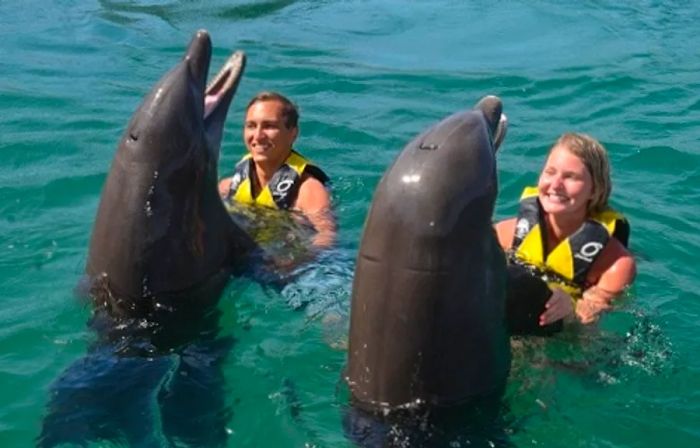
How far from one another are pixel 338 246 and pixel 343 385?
2.97m

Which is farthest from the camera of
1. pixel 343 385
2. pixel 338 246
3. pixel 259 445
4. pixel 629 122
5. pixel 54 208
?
pixel 629 122

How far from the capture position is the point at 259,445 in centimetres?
607

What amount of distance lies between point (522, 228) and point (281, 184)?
248 cm

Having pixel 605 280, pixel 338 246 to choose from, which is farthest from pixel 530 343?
pixel 338 246

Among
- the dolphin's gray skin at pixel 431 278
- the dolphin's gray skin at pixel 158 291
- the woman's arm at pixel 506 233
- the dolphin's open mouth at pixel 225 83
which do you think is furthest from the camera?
the dolphin's open mouth at pixel 225 83

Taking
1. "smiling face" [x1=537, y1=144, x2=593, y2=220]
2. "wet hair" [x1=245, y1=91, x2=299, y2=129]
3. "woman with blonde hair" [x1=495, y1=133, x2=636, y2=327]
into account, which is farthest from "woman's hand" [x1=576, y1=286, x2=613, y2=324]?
"wet hair" [x1=245, y1=91, x2=299, y2=129]

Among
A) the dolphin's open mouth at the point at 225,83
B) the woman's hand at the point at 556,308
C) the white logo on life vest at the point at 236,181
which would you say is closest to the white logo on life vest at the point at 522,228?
the woman's hand at the point at 556,308

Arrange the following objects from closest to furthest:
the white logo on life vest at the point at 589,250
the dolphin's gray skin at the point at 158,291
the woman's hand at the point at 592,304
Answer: the dolphin's gray skin at the point at 158,291
the woman's hand at the point at 592,304
the white logo on life vest at the point at 589,250

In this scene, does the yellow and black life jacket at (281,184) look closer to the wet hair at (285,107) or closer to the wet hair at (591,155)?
the wet hair at (285,107)

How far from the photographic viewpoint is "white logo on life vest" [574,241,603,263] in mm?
6875

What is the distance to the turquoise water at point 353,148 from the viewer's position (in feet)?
21.0

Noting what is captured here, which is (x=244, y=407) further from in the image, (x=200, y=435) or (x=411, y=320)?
(x=411, y=320)

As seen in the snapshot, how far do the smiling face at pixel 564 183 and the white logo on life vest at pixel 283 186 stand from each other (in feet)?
8.83

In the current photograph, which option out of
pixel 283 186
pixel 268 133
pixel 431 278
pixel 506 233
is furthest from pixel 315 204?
pixel 431 278
